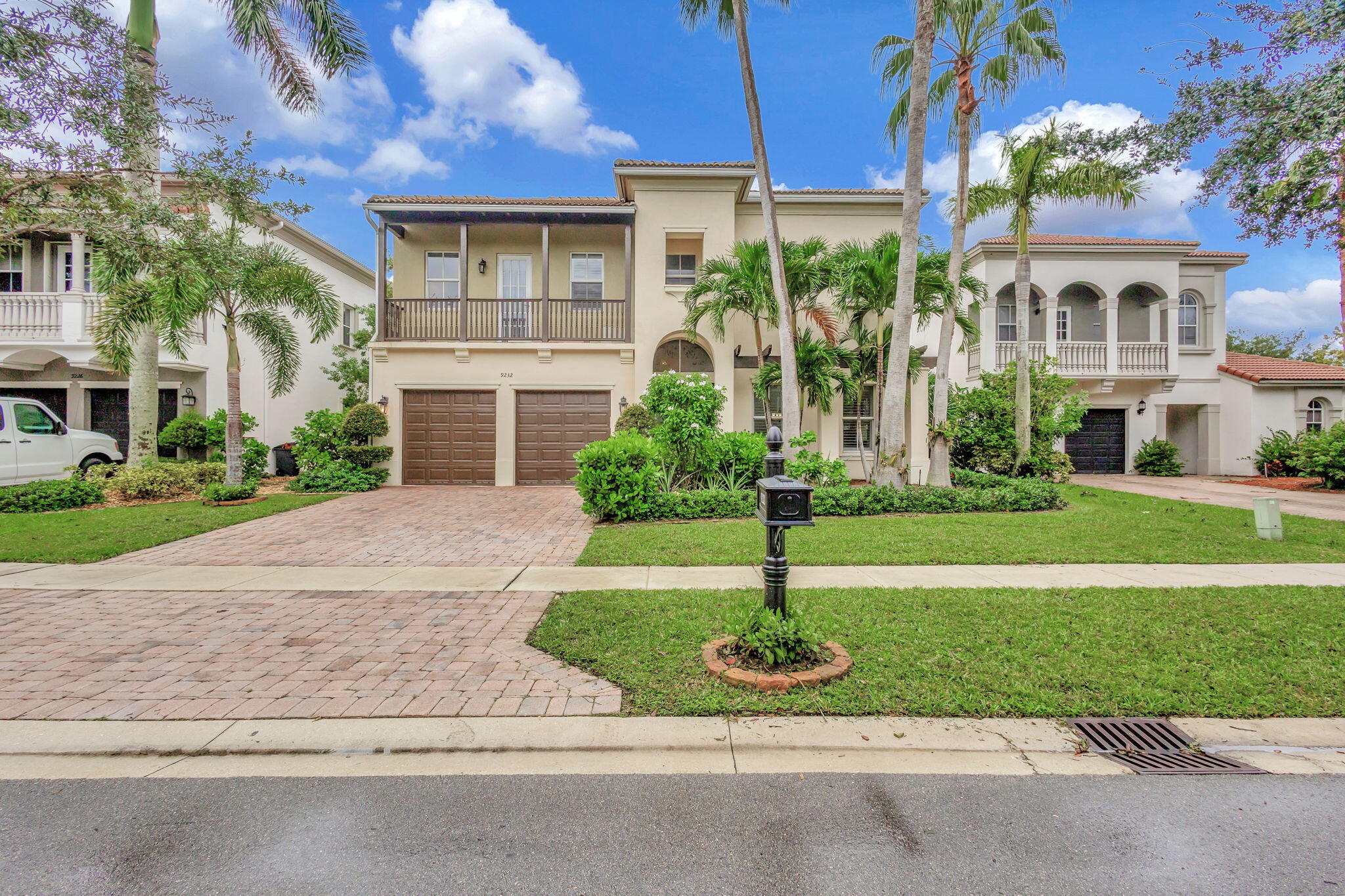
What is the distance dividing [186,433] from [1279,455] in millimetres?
29306

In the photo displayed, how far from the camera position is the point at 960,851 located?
2428 mm

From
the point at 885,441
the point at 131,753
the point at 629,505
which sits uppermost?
the point at 885,441

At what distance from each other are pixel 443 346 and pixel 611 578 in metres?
10.8

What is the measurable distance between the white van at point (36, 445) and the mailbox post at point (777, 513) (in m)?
15.2

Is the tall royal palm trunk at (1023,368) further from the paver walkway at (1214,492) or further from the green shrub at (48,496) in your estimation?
the green shrub at (48,496)

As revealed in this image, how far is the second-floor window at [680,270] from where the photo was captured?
621 inches

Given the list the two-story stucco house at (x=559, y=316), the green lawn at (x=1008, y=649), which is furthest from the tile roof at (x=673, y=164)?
the green lawn at (x=1008, y=649)

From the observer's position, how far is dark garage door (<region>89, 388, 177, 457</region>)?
52.9 ft

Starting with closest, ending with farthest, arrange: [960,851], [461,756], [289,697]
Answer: [960,851] → [461,756] → [289,697]

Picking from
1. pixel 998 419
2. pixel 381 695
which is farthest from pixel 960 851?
pixel 998 419

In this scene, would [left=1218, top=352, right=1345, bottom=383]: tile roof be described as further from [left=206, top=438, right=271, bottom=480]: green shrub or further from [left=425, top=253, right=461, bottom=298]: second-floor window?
[left=206, top=438, right=271, bottom=480]: green shrub

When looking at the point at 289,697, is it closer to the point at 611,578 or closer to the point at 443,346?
the point at 611,578

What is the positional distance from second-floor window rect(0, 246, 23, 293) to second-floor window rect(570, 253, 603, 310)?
14.0 m

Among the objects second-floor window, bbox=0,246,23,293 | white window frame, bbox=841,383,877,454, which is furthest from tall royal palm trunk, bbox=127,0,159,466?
white window frame, bbox=841,383,877,454
